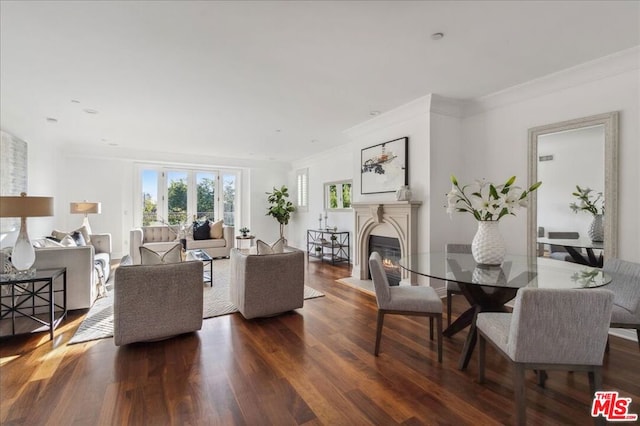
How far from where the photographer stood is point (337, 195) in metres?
6.73

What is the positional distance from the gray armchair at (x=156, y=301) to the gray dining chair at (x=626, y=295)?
10.8ft

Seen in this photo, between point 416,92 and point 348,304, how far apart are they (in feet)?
8.84

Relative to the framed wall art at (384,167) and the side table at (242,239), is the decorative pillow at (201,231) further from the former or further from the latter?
the framed wall art at (384,167)

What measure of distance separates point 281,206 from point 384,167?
441 centimetres

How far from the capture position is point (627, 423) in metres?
1.65

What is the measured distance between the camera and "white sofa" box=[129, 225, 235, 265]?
5957 mm

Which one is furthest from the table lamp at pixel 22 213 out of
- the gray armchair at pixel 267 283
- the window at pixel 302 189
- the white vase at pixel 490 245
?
the window at pixel 302 189

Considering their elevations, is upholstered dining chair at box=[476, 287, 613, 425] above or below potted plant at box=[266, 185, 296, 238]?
below

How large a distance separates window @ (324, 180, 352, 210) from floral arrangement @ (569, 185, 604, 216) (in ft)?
12.7

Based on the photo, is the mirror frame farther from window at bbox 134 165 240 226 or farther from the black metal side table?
window at bbox 134 165 240 226

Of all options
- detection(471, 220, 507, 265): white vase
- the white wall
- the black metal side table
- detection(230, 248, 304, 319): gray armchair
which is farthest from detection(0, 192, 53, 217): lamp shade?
the white wall

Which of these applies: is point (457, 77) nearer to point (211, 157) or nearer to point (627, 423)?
point (627, 423)

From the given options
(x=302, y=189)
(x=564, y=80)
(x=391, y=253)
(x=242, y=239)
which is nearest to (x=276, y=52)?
(x=564, y=80)

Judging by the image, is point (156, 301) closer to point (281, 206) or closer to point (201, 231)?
point (201, 231)
